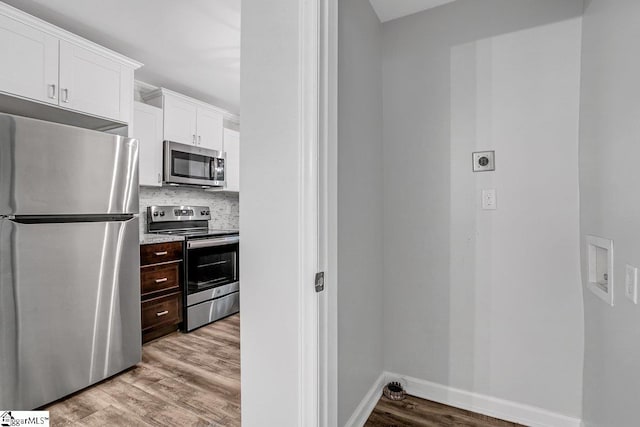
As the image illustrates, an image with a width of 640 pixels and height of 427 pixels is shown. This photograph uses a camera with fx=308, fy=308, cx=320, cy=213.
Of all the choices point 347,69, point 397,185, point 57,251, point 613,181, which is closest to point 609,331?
point 613,181

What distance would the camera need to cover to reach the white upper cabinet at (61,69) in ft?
6.10

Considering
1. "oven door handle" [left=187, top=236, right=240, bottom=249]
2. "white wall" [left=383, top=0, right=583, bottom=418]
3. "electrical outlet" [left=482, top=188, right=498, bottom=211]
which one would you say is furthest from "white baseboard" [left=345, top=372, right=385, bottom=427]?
"oven door handle" [left=187, top=236, right=240, bottom=249]

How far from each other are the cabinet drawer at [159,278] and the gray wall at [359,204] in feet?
6.35

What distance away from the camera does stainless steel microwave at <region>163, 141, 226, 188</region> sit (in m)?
3.08

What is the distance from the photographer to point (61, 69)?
2.09 metres

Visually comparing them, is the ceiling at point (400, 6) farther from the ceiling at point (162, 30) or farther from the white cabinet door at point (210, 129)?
the white cabinet door at point (210, 129)

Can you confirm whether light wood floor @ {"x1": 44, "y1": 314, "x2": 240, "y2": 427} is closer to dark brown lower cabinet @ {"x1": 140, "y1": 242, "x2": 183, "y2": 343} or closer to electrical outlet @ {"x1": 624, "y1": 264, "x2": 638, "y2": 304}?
dark brown lower cabinet @ {"x1": 140, "y1": 242, "x2": 183, "y2": 343}

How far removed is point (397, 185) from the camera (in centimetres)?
200

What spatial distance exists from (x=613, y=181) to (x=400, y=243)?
1.07 metres

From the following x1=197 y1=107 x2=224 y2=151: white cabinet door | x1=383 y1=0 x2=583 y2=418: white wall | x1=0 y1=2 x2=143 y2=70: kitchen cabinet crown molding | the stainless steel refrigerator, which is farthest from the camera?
x1=197 y1=107 x2=224 y2=151: white cabinet door

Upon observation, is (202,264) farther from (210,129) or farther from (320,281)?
(320,281)

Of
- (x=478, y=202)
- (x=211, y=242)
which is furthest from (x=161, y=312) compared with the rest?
(x=478, y=202)

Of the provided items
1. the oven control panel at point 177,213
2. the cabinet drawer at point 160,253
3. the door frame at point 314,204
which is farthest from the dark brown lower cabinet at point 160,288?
the door frame at point 314,204

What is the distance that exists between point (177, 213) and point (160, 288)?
1.02 meters
